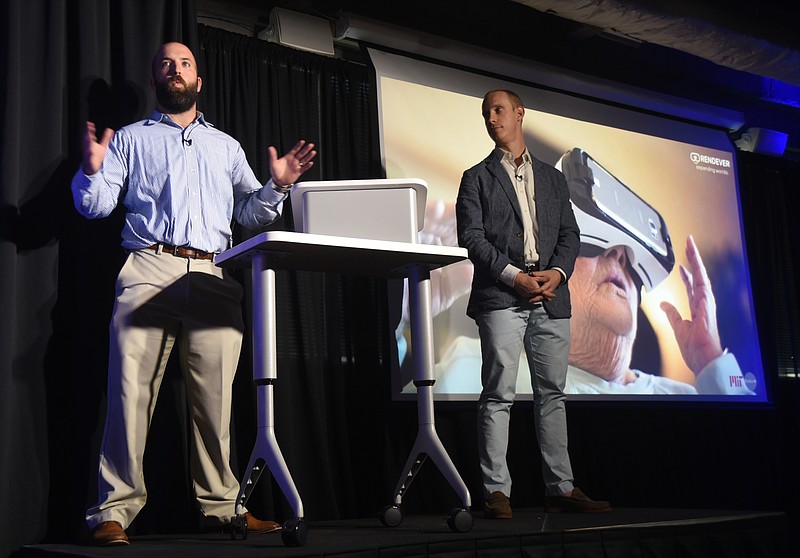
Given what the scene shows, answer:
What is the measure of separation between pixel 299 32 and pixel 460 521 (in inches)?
101

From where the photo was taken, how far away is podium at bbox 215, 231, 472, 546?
209 centimetres

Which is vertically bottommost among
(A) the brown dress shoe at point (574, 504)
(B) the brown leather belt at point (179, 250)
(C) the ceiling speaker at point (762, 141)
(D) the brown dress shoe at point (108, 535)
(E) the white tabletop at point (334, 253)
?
(A) the brown dress shoe at point (574, 504)

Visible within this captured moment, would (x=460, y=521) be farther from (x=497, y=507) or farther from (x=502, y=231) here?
(x=502, y=231)

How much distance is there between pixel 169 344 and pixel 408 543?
1.07m

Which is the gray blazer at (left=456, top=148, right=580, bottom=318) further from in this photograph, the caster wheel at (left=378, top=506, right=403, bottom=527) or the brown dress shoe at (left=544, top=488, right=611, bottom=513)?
the caster wheel at (left=378, top=506, right=403, bottom=527)

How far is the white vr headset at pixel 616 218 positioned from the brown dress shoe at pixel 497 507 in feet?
6.22

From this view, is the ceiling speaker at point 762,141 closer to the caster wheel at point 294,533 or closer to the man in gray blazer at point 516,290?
the man in gray blazer at point 516,290

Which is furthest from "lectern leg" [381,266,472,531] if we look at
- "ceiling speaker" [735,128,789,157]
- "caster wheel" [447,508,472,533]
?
"ceiling speaker" [735,128,789,157]

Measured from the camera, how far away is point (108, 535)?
2.24 meters

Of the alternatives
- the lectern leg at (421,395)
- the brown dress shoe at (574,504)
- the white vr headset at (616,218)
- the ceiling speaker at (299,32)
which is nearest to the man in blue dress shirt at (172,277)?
the lectern leg at (421,395)

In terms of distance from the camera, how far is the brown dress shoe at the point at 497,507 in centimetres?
268

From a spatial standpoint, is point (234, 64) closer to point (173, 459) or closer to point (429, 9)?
point (429, 9)

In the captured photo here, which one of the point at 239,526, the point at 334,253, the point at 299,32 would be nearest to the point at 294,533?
the point at 239,526

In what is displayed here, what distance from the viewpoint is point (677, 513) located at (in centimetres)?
275
